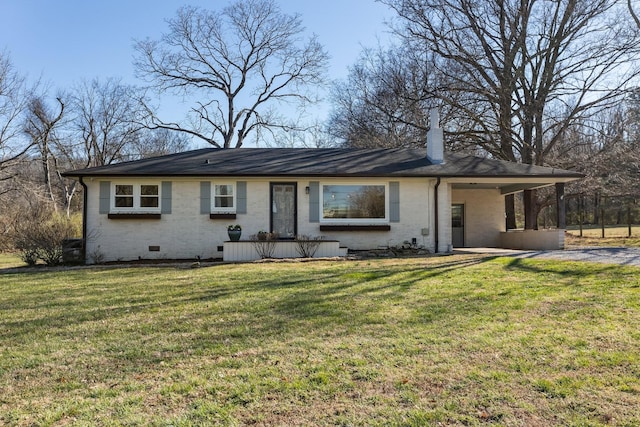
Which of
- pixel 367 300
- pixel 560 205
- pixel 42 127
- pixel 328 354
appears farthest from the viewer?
pixel 42 127

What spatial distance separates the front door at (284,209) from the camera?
13375 mm

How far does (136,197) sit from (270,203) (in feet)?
13.1

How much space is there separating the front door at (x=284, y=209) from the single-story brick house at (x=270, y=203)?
31 millimetres

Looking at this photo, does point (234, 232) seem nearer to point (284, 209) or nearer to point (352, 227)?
point (284, 209)

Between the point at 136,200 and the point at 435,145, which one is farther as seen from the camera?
the point at 435,145

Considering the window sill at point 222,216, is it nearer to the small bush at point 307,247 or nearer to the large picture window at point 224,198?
the large picture window at point 224,198

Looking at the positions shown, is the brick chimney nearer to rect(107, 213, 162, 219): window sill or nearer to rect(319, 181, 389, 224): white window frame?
rect(319, 181, 389, 224): white window frame

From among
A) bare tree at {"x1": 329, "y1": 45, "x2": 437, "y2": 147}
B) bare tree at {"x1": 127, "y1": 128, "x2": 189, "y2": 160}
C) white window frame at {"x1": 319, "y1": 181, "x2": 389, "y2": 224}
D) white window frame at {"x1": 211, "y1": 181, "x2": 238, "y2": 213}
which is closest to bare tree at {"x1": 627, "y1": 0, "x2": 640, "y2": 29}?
bare tree at {"x1": 329, "y1": 45, "x2": 437, "y2": 147}

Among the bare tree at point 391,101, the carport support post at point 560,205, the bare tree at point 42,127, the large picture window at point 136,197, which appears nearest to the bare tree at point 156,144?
the bare tree at point 42,127

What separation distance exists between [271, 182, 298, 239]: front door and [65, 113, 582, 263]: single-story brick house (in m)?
0.03

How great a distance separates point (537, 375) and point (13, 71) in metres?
29.0

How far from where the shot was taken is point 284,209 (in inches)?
529

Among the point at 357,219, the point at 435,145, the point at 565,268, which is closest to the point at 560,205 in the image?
the point at 435,145

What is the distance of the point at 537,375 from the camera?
3402 millimetres
